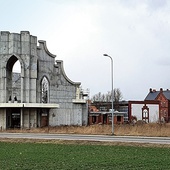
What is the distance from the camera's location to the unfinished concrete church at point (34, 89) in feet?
193

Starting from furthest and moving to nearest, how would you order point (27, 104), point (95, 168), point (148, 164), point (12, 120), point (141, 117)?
point (141, 117), point (12, 120), point (27, 104), point (148, 164), point (95, 168)

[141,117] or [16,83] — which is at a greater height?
[16,83]

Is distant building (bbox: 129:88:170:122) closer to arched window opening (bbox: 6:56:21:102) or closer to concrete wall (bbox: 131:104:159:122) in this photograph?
concrete wall (bbox: 131:104:159:122)

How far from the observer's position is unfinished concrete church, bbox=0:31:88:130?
58969 millimetres

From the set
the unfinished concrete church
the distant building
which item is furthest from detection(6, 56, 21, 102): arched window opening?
the distant building

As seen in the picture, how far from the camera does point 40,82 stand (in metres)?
61.9

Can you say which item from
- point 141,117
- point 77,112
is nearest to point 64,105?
point 77,112

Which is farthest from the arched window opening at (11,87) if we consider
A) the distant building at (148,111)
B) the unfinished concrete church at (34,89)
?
the distant building at (148,111)

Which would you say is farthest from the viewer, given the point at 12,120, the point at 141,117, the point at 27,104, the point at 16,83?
the point at 141,117

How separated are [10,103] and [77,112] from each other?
1154 cm

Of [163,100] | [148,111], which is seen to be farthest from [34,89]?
[163,100]

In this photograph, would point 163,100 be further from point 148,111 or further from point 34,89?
point 34,89

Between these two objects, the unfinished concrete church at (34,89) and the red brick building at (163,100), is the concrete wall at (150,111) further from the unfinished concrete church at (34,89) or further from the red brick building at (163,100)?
the unfinished concrete church at (34,89)

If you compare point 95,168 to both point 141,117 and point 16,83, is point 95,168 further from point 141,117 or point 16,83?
point 141,117
